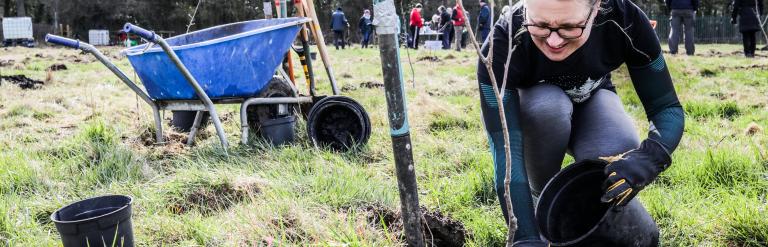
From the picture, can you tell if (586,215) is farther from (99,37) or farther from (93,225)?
(99,37)

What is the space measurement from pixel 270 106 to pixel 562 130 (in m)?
2.48

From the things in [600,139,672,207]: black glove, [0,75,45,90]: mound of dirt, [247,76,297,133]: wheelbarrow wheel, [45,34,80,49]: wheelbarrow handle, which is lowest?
[600,139,672,207]: black glove

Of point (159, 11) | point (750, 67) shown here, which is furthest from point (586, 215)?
point (159, 11)

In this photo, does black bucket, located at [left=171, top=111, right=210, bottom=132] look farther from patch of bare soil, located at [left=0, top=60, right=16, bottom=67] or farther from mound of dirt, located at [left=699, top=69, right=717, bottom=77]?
patch of bare soil, located at [left=0, top=60, right=16, bottom=67]

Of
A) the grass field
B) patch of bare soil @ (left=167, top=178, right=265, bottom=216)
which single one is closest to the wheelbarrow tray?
the grass field

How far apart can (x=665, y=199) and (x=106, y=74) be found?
30.3ft

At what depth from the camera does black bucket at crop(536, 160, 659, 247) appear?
5.21 feet

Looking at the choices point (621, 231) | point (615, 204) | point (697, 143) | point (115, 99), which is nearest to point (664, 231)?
point (621, 231)

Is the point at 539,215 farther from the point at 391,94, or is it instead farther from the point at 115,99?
the point at 115,99

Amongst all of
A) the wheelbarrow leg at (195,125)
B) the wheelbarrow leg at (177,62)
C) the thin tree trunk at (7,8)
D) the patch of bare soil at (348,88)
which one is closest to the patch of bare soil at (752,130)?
the wheelbarrow leg at (177,62)

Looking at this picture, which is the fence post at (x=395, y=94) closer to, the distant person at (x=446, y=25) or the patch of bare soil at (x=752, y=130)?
the patch of bare soil at (x=752, y=130)

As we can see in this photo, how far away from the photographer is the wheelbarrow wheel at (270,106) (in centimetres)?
387

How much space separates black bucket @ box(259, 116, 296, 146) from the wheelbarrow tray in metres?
0.22

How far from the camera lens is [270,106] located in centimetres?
396
